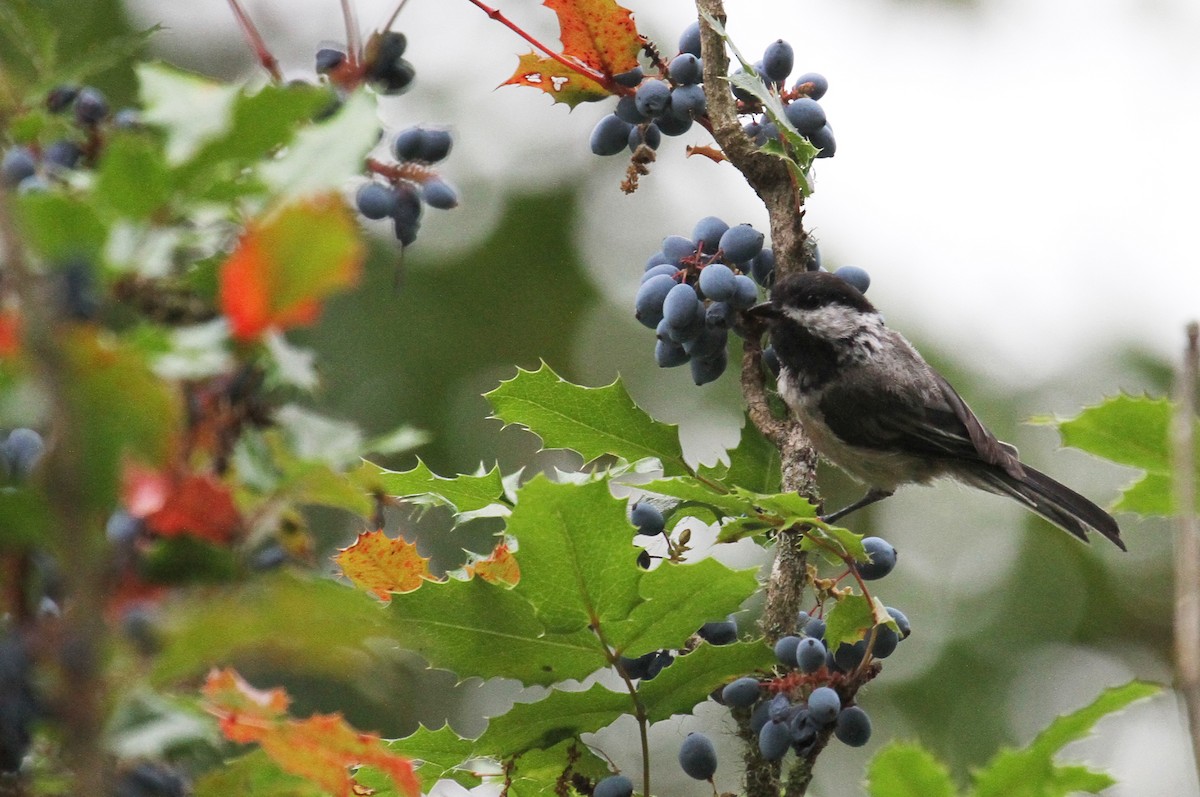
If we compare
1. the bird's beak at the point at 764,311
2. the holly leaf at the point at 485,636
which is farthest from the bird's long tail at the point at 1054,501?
the holly leaf at the point at 485,636

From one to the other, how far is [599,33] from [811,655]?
58.4 inches

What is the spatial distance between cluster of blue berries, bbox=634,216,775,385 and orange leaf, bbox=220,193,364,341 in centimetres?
178

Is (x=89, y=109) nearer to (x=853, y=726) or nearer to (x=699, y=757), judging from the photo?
(x=699, y=757)

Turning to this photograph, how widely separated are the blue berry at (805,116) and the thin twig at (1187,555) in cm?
149

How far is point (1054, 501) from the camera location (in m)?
4.36

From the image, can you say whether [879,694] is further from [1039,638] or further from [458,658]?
[458,658]

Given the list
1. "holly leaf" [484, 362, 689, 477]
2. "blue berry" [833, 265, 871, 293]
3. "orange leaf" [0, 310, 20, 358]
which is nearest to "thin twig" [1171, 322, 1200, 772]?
"orange leaf" [0, 310, 20, 358]

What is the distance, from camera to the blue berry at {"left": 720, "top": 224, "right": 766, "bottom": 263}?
281 centimetres

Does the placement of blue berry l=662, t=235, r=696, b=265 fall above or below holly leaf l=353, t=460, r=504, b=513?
above

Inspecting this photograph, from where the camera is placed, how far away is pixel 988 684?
6734 mm

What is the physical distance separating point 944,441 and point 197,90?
3667mm

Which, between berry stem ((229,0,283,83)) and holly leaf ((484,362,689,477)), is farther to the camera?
holly leaf ((484,362,689,477))

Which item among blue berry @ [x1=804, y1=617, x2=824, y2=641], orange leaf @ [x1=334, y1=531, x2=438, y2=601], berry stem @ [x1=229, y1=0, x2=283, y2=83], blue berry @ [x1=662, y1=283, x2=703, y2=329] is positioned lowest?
orange leaf @ [x1=334, y1=531, x2=438, y2=601]

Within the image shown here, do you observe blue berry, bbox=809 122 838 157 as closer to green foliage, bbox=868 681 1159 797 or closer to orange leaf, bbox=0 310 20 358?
green foliage, bbox=868 681 1159 797
